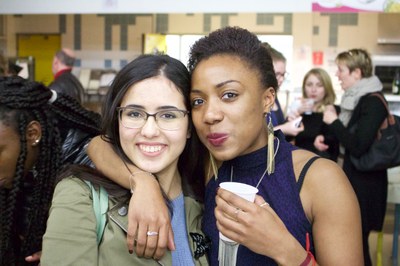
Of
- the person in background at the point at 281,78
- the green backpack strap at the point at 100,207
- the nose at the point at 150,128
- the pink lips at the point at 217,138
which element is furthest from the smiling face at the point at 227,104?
the person in background at the point at 281,78

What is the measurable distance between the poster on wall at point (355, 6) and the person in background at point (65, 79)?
236cm

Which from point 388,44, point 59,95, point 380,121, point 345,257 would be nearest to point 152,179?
point 345,257

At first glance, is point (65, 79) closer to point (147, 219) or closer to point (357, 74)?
point (357, 74)

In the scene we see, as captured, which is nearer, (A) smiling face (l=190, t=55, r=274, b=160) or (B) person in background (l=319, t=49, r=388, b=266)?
(A) smiling face (l=190, t=55, r=274, b=160)

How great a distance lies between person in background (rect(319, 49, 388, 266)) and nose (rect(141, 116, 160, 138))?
2.28 metres

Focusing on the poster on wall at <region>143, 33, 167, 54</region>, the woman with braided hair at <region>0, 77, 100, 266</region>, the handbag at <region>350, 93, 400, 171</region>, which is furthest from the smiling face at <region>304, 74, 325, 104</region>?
the poster on wall at <region>143, 33, 167, 54</region>

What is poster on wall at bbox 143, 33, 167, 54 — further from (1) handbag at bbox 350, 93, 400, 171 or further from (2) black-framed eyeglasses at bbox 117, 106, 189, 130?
(2) black-framed eyeglasses at bbox 117, 106, 189, 130

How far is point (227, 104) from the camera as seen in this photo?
1.35 metres

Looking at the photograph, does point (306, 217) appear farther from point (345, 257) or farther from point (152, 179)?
point (152, 179)

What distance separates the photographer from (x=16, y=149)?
1.72 metres

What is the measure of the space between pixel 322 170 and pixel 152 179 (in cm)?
50

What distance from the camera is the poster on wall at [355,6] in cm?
359

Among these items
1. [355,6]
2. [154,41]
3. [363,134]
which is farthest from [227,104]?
[154,41]

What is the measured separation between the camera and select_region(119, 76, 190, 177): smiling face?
1.41 metres
